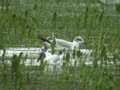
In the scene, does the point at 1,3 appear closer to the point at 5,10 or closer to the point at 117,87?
the point at 5,10

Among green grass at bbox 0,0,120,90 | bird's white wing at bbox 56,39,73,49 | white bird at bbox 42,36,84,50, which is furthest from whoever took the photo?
bird's white wing at bbox 56,39,73,49

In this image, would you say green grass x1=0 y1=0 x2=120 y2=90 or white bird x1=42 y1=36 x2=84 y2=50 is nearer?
green grass x1=0 y1=0 x2=120 y2=90

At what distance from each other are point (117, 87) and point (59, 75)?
44 centimetres

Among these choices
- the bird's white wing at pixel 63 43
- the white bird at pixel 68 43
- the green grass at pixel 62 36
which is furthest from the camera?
the bird's white wing at pixel 63 43

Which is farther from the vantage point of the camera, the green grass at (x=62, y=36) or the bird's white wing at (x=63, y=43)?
the bird's white wing at (x=63, y=43)

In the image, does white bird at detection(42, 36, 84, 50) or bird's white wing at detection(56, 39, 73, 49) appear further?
bird's white wing at detection(56, 39, 73, 49)

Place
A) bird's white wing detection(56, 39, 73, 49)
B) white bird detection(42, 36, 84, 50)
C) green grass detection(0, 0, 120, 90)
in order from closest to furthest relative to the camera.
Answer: green grass detection(0, 0, 120, 90), white bird detection(42, 36, 84, 50), bird's white wing detection(56, 39, 73, 49)

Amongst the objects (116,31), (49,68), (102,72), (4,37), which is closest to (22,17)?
(4,37)

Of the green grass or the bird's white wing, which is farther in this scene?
the bird's white wing

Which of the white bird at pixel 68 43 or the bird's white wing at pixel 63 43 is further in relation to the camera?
the bird's white wing at pixel 63 43

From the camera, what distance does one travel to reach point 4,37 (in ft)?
15.0

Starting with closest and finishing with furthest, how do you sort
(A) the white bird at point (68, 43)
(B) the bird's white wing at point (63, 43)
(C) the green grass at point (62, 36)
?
1. (C) the green grass at point (62, 36)
2. (A) the white bird at point (68, 43)
3. (B) the bird's white wing at point (63, 43)

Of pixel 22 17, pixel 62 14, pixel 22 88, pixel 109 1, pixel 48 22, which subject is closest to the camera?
pixel 22 88

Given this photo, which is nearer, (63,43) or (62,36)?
(63,43)
